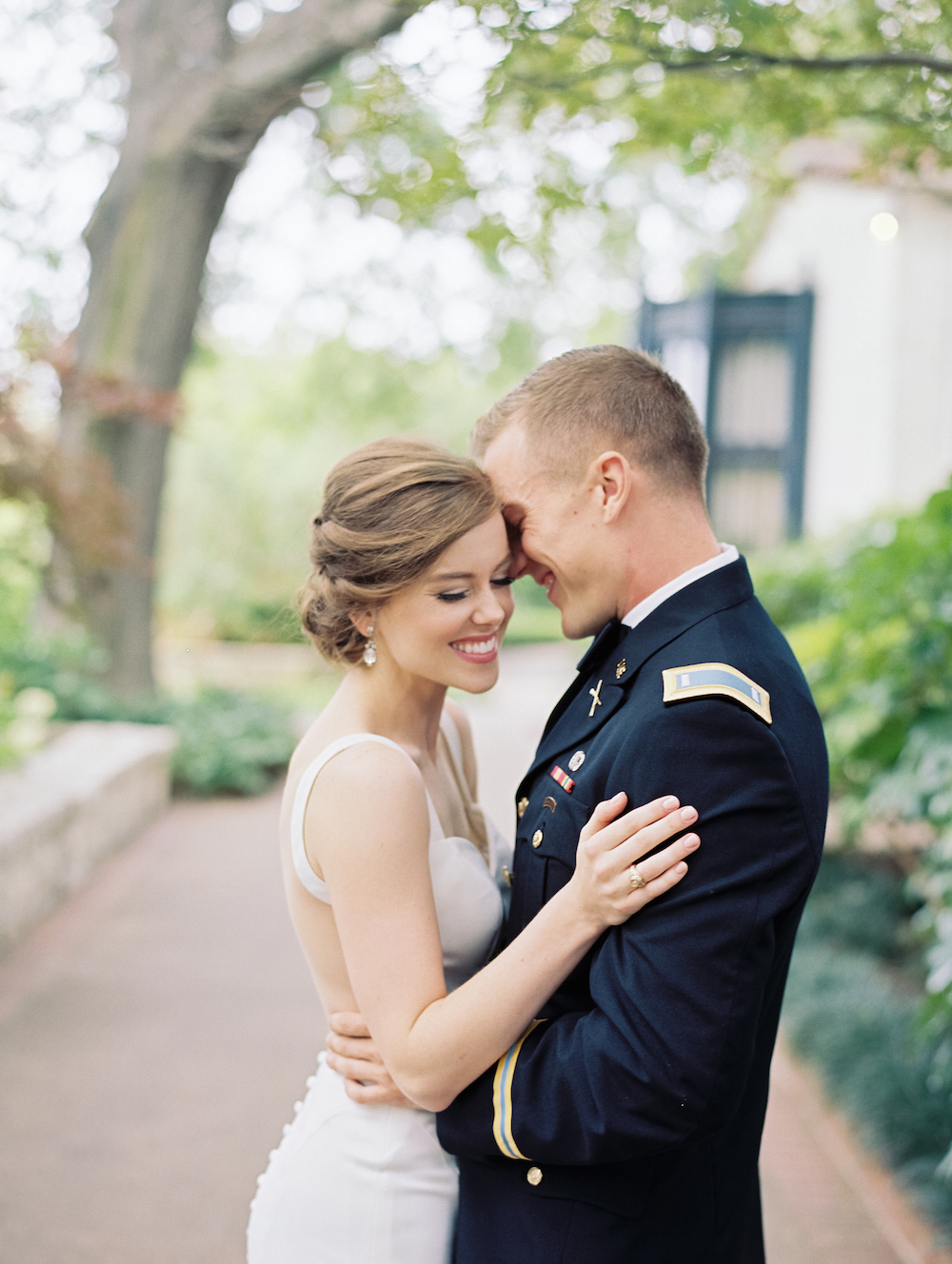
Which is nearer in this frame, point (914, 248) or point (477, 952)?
point (477, 952)

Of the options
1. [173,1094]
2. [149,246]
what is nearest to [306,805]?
[173,1094]

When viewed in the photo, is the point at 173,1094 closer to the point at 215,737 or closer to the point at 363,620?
the point at 363,620

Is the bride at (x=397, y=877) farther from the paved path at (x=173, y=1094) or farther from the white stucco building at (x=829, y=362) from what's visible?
the white stucco building at (x=829, y=362)

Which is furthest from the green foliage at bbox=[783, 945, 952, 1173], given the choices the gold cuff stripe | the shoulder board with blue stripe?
the shoulder board with blue stripe

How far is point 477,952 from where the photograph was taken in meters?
2.11

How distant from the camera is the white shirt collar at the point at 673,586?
1913mm

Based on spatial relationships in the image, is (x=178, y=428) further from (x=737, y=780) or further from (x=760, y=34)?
(x=737, y=780)

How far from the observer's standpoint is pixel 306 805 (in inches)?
76.9

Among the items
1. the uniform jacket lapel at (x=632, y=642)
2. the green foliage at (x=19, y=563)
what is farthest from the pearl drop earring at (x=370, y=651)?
the green foliage at (x=19, y=563)

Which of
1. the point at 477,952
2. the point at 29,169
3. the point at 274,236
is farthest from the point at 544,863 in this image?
the point at 274,236

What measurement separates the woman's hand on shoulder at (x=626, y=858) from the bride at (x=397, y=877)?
20 millimetres

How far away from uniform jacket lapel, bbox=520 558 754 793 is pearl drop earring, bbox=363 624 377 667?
0.37 m

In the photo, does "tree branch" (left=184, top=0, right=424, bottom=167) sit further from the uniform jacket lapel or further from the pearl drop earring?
the uniform jacket lapel

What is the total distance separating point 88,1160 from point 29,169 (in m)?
11.3
